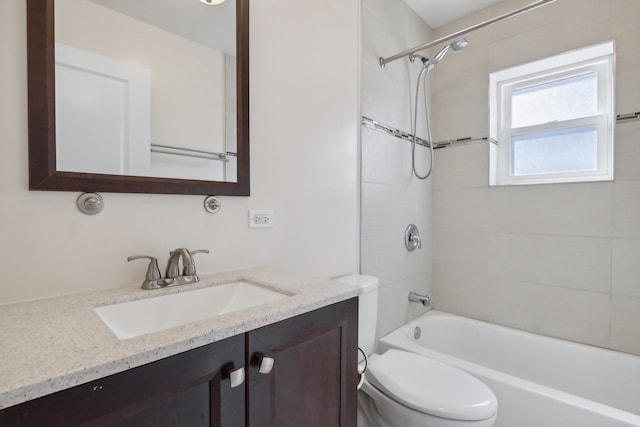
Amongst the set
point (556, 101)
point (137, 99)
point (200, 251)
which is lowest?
point (200, 251)

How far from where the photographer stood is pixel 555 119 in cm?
197

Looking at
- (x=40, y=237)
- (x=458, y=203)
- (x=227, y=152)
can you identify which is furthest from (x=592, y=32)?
(x=40, y=237)

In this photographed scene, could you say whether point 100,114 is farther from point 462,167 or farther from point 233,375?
point 462,167

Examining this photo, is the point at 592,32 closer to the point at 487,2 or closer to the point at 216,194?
the point at 487,2

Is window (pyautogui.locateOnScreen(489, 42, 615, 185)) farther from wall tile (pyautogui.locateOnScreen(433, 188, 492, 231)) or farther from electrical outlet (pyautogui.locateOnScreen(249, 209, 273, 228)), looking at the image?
electrical outlet (pyautogui.locateOnScreen(249, 209, 273, 228))

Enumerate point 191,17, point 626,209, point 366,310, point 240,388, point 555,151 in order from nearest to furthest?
point 240,388, point 191,17, point 366,310, point 626,209, point 555,151

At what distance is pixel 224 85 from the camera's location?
1.16 m

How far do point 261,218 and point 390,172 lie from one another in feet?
3.30

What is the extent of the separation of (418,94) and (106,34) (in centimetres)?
188

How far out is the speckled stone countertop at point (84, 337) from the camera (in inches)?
17.2

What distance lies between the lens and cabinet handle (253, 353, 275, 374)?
0.66 meters

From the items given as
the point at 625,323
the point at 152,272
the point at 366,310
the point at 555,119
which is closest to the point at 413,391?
the point at 366,310

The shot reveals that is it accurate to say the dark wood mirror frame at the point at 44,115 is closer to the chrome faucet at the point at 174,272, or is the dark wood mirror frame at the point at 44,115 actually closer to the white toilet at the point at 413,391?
the chrome faucet at the point at 174,272

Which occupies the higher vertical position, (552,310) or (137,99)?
(137,99)
